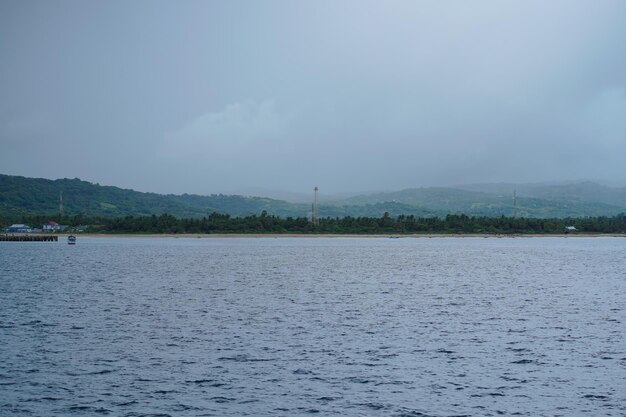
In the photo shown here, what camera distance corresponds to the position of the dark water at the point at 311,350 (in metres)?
30.9

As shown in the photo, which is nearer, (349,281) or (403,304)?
(403,304)

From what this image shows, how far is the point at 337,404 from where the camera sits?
30.6 metres

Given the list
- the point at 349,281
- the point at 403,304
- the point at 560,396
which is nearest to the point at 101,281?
the point at 349,281

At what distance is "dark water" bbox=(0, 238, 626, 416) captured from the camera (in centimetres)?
3092

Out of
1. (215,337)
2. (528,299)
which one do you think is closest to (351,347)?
(215,337)

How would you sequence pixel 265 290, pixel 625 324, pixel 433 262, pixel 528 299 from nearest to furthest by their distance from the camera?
pixel 625 324 → pixel 528 299 → pixel 265 290 → pixel 433 262

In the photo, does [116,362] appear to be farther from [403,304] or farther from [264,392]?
[403,304]

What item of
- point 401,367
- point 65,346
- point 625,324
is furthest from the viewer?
point 625,324

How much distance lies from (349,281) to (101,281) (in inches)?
1237

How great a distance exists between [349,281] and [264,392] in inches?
2266

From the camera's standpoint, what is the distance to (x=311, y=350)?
41.7 m

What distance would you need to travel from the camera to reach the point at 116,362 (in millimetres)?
38281

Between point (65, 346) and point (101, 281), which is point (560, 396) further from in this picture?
point (101, 281)

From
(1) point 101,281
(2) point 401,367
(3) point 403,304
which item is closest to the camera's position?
(2) point 401,367
